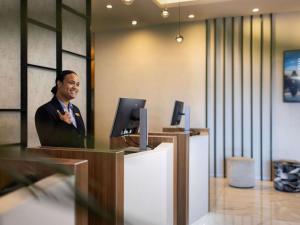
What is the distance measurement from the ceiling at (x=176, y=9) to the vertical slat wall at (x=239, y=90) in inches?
13.0

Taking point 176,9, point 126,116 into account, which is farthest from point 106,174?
point 176,9

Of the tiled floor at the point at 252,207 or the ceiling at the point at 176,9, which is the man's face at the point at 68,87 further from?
the ceiling at the point at 176,9

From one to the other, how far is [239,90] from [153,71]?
1726 millimetres

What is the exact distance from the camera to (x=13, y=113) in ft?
11.0

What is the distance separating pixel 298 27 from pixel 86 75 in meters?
3.73

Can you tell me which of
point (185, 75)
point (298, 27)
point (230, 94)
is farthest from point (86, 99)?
point (298, 27)

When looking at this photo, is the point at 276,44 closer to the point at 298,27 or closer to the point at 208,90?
the point at 298,27

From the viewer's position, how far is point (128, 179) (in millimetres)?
1907

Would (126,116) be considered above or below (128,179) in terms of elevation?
above

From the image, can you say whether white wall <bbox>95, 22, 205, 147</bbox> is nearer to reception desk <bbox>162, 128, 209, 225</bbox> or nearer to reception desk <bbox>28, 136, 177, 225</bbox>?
reception desk <bbox>162, 128, 209, 225</bbox>

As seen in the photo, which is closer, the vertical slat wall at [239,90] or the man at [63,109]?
the man at [63,109]

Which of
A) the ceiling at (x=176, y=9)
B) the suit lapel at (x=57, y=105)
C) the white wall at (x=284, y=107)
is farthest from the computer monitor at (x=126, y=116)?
the white wall at (x=284, y=107)

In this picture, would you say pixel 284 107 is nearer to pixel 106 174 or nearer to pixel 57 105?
pixel 57 105

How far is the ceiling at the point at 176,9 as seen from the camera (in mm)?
5109
